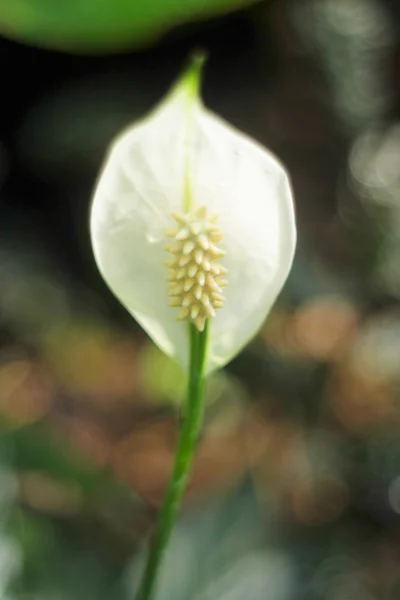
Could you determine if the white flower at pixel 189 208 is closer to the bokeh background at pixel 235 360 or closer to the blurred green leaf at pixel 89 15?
the bokeh background at pixel 235 360

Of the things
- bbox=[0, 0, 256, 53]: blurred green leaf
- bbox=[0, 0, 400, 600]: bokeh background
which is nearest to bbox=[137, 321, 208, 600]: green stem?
bbox=[0, 0, 400, 600]: bokeh background

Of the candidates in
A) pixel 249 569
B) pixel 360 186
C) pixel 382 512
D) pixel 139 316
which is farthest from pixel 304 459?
pixel 139 316

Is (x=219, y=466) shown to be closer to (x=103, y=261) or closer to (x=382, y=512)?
(x=382, y=512)

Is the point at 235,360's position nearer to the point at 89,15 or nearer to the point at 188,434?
the point at 89,15

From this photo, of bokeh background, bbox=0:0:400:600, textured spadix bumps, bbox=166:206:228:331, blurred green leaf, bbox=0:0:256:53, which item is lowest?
bokeh background, bbox=0:0:400:600

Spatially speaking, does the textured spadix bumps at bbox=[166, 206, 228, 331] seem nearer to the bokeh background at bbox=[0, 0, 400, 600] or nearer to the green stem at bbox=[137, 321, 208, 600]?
the green stem at bbox=[137, 321, 208, 600]

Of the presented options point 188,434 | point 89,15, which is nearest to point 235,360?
point 89,15

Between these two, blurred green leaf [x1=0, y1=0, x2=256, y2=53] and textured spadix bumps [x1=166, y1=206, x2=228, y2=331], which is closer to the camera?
textured spadix bumps [x1=166, y1=206, x2=228, y2=331]

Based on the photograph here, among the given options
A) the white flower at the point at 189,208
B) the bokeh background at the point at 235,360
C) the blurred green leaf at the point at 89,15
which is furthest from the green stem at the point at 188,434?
the blurred green leaf at the point at 89,15
